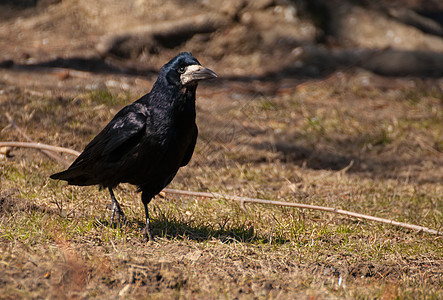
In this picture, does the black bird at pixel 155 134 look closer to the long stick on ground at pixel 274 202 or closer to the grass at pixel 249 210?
the grass at pixel 249 210

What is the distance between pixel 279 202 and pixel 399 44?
260 inches

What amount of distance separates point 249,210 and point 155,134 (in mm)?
1283

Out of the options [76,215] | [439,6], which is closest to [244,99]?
[76,215]

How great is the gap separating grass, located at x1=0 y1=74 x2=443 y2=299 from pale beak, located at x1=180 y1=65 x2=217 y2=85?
1065 millimetres

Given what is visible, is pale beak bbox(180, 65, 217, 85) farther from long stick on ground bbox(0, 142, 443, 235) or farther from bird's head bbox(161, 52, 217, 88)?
long stick on ground bbox(0, 142, 443, 235)

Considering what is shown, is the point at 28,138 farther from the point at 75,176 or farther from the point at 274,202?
the point at 274,202

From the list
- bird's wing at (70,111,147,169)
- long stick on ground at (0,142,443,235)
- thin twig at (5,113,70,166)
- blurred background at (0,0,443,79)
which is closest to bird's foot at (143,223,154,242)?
bird's wing at (70,111,147,169)

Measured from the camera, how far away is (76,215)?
12.8 feet

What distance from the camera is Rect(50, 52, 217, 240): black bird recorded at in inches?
138

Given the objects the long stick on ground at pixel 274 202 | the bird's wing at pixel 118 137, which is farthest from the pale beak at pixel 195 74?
the long stick on ground at pixel 274 202

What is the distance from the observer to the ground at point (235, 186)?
2963mm

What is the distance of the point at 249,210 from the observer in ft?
14.5

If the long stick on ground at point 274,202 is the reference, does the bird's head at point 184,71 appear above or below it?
above

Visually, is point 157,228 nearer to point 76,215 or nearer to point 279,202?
point 76,215
